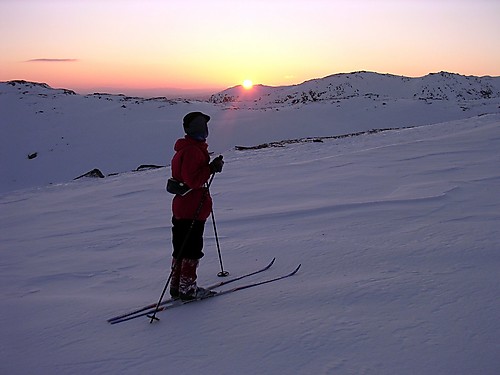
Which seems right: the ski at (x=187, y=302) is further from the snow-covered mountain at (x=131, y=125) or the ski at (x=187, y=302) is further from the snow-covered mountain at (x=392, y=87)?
the snow-covered mountain at (x=392, y=87)

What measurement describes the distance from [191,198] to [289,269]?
1207 millimetres

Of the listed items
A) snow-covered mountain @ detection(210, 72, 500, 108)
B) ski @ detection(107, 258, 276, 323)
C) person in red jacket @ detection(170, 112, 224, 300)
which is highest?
snow-covered mountain @ detection(210, 72, 500, 108)

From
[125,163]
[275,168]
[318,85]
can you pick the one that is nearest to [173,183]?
[275,168]

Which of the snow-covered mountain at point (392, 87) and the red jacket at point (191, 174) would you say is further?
the snow-covered mountain at point (392, 87)

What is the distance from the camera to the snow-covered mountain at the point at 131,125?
21406mm

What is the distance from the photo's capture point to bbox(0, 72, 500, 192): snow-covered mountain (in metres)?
21.4

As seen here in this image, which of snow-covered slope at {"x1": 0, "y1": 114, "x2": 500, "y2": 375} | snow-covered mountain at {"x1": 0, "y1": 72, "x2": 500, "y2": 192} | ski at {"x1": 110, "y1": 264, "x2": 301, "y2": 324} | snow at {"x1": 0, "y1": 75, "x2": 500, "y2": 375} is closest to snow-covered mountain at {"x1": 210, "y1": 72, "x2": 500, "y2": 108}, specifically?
snow-covered mountain at {"x1": 0, "y1": 72, "x2": 500, "y2": 192}

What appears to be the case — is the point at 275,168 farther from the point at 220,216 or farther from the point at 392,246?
the point at 392,246

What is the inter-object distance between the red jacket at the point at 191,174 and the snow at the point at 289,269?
30.8 inches

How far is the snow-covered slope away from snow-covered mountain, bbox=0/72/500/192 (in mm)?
13293

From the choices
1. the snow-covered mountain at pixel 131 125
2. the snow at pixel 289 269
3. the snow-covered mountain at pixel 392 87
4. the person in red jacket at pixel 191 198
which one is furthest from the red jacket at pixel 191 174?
the snow-covered mountain at pixel 392 87

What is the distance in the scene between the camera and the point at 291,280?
418 centimetres

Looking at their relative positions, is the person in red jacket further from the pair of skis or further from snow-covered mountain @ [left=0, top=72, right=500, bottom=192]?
snow-covered mountain @ [left=0, top=72, right=500, bottom=192]

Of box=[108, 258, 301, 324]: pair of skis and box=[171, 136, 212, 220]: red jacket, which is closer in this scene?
box=[108, 258, 301, 324]: pair of skis
